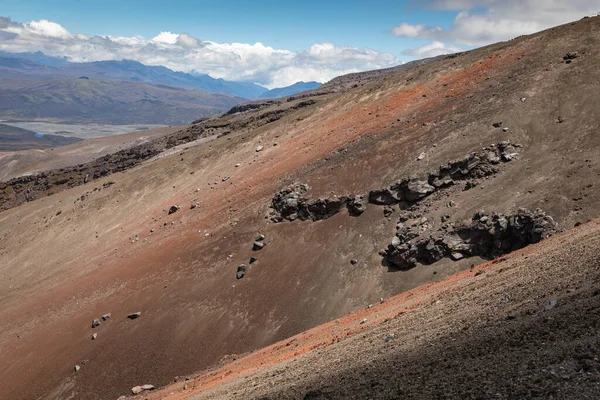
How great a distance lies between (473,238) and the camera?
22.9m

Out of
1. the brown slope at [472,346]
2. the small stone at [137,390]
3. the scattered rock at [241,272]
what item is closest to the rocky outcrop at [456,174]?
the brown slope at [472,346]

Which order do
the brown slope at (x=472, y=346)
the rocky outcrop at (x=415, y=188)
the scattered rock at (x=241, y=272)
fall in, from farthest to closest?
1. the scattered rock at (x=241, y=272)
2. the rocky outcrop at (x=415, y=188)
3. the brown slope at (x=472, y=346)

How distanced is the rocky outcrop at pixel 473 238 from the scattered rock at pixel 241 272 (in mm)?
9814

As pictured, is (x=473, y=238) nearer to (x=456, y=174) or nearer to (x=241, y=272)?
(x=456, y=174)

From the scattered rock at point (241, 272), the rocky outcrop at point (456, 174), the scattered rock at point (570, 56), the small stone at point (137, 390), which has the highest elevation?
the scattered rock at point (570, 56)

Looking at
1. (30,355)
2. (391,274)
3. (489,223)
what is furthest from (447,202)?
(30,355)

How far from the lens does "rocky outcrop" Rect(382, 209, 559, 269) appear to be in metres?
21.1

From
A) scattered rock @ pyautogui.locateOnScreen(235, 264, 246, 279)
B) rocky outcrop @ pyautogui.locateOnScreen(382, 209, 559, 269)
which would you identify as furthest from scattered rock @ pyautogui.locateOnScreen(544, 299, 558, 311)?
scattered rock @ pyautogui.locateOnScreen(235, 264, 246, 279)

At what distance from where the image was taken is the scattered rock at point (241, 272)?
29.5m

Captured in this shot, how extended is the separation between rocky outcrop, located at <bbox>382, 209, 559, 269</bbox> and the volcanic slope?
0.68 meters

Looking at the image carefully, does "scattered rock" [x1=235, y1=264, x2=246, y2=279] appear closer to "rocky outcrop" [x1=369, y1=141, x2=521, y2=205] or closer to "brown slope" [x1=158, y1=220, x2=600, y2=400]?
"brown slope" [x1=158, y1=220, x2=600, y2=400]

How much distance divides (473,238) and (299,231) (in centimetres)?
1211

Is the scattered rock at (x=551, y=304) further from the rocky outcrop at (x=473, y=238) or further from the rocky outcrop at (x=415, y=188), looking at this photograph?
the rocky outcrop at (x=415, y=188)

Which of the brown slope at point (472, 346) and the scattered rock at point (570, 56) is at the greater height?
the scattered rock at point (570, 56)
